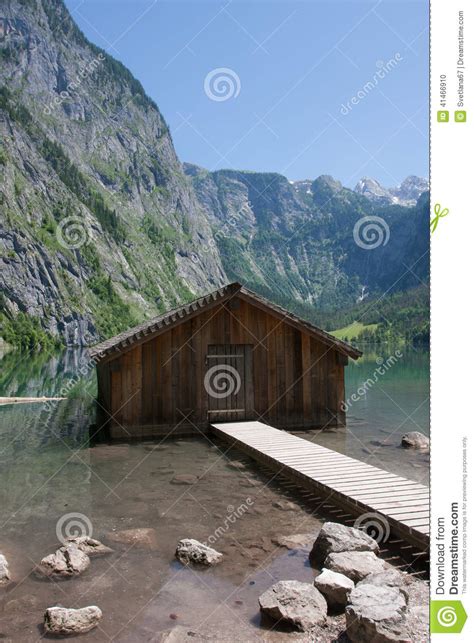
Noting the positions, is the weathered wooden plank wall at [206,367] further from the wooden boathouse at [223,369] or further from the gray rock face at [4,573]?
the gray rock face at [4,573]

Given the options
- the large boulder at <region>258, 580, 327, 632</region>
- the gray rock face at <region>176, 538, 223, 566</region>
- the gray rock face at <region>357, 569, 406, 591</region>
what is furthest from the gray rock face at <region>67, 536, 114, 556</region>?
the gray rock face at <region>357, 569, 406, 591</region>

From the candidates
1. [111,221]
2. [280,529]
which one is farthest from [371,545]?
[111,221]

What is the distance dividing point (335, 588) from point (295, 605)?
536 mm

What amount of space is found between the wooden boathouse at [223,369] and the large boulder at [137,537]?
24.2ft

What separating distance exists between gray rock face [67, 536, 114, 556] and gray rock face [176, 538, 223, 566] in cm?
109

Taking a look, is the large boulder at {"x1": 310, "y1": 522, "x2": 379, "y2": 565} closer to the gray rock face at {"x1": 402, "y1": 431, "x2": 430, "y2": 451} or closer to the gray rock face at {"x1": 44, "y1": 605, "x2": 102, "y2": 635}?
the gray rock face at {"x1": 44, "y1": 605, "x2": 102, "y2": 635}

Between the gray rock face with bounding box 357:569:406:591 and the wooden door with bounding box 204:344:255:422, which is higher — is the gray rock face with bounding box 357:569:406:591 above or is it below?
below

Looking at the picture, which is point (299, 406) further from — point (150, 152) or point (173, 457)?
point (150, 152)

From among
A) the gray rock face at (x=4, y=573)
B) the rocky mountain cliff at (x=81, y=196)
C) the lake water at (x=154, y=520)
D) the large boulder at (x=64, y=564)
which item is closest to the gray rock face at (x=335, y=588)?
the lake water at (x=154, y=520)

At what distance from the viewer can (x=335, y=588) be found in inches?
236

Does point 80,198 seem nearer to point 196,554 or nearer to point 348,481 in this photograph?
point 348,481

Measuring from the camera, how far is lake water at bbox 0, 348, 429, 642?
19.6 feet

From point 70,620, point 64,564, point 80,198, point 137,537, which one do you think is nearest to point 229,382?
point 137,537
